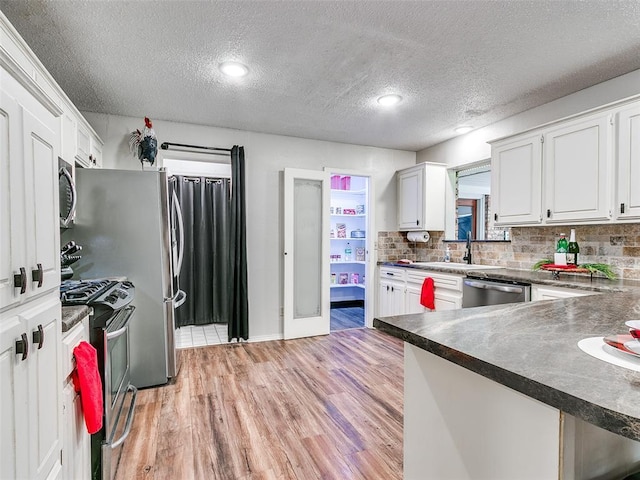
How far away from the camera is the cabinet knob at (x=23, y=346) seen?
0.86 metres

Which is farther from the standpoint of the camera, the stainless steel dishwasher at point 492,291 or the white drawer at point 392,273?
the white drawer at point 392,273

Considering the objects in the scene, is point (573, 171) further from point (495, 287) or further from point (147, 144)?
point (147, 144)

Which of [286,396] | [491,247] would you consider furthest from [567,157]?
[286,396]

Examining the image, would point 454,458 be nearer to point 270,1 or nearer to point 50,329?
point 50,329

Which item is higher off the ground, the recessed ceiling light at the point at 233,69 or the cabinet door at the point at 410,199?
the recessed ceiling light at the point at 233,69

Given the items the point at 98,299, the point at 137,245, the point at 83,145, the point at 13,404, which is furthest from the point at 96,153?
the point at 13,404

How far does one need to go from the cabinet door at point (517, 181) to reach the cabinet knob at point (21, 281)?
3.28 m

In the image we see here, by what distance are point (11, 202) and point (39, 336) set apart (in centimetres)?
39

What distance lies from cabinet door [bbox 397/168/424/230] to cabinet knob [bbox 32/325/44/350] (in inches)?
152

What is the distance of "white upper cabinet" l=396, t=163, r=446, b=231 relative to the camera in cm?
415

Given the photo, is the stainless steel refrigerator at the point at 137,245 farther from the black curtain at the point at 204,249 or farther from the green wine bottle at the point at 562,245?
the green wine bottle at the point at 562,245

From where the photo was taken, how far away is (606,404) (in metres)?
0.54

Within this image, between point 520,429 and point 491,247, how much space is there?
3.25m

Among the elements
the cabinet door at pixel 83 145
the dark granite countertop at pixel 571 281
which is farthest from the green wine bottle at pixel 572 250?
the cabinet door at pixel 83 145
